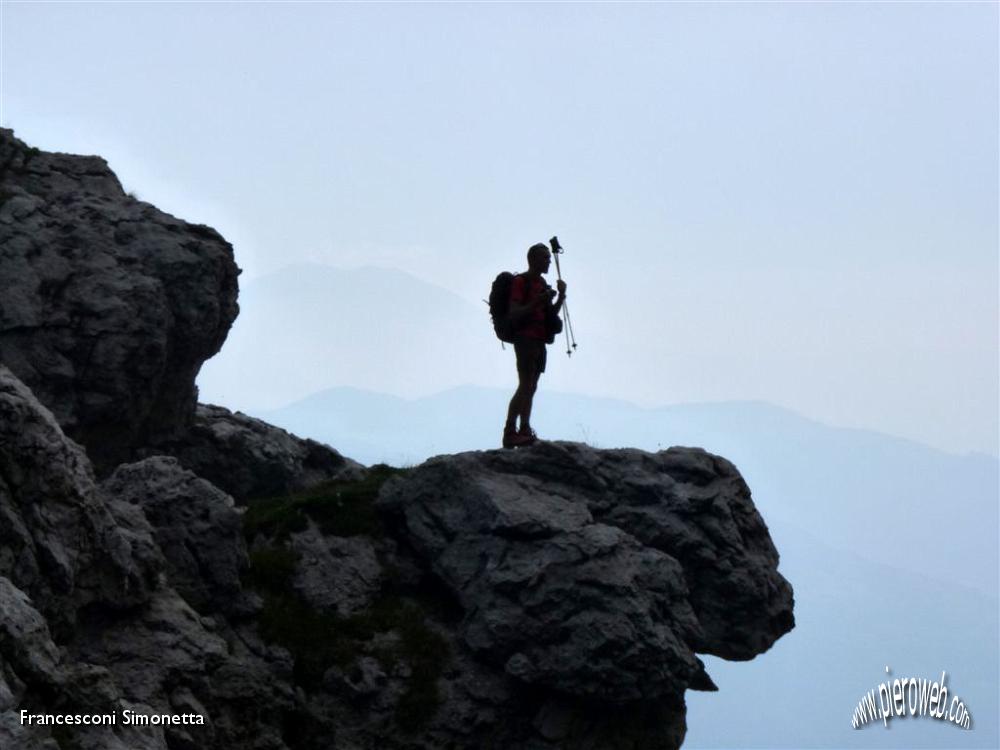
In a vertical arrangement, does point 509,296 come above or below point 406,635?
above

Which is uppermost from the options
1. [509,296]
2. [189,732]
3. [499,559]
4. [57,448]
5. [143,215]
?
[143,215]

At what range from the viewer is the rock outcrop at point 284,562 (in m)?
15.6

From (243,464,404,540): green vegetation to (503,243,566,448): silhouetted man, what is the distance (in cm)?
281

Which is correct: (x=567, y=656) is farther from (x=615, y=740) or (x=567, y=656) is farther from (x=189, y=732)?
(x=189, y=732)

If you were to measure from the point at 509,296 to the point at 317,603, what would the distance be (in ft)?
21.5

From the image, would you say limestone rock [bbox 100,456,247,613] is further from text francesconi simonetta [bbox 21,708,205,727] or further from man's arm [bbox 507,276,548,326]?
man's arm [bbox 507,276,548,326]

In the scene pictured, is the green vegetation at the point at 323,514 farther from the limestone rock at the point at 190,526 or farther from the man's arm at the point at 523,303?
the man's arm at the point at 523,303

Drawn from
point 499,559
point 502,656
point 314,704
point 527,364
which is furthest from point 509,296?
point 314,704

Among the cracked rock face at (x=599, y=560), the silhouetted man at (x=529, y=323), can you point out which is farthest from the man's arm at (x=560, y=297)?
the cracked rock face at (x=599, y=560)

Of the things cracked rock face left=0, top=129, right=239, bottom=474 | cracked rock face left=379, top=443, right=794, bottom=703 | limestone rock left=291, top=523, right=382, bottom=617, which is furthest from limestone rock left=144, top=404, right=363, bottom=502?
cracked rock face left=379, top=443, right=794, bottom=703

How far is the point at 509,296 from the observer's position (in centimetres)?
2303

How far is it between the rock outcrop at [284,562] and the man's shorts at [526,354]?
1.49 m

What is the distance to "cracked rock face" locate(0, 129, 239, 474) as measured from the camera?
23.7 m

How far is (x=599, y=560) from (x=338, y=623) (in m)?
4.22
